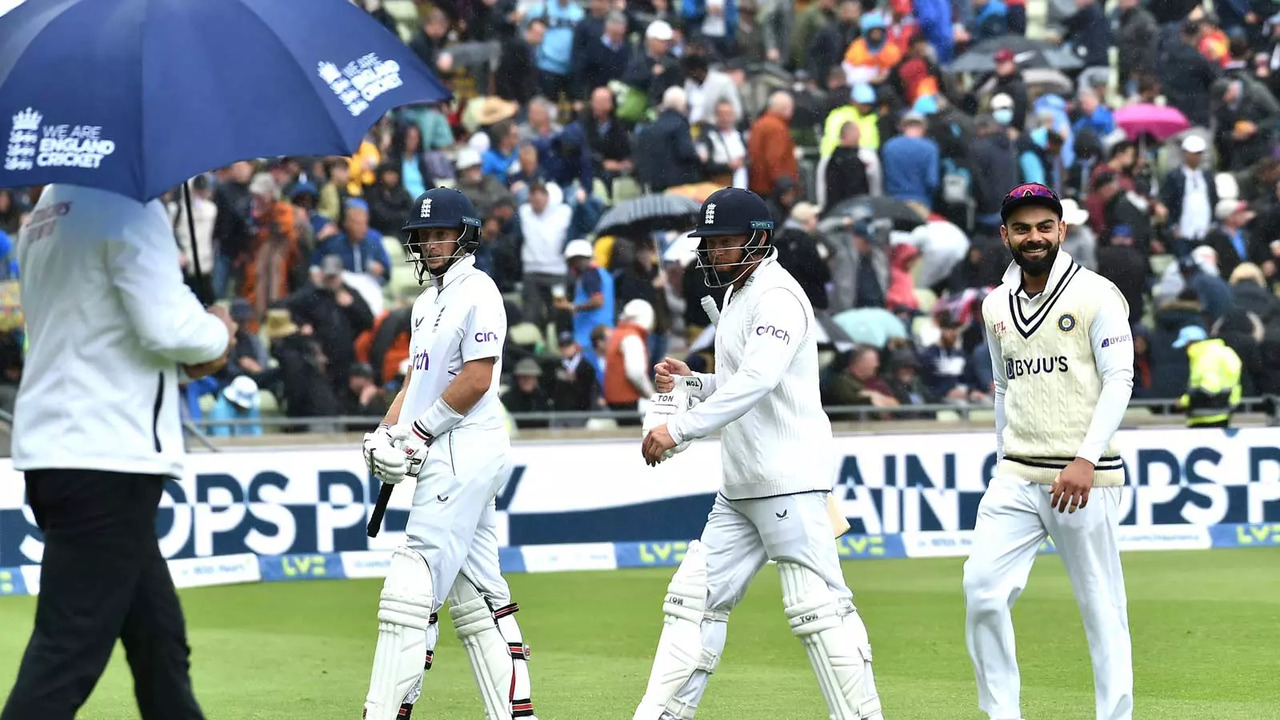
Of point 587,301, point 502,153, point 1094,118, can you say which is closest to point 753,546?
point 587,301

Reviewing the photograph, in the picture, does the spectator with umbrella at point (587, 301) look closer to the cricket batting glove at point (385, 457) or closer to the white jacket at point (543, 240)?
the white jacket at point (543, 240)

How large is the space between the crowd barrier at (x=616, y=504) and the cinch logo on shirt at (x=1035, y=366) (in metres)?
7.67

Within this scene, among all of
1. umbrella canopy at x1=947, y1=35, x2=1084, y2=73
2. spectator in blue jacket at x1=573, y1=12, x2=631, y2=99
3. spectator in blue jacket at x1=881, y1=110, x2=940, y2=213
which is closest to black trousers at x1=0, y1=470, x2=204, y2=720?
spectator in blue jacket at x1=881, y1=110, x2=940, y2=213

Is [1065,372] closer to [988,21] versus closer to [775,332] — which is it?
[775,332]

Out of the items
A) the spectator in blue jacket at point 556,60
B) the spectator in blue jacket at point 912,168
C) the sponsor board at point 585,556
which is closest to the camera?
the sponsor board at point 585,556

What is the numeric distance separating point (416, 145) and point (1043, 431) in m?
12.6

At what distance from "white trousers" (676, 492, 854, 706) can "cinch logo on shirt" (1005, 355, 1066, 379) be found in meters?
0.90

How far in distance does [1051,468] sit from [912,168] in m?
12.6

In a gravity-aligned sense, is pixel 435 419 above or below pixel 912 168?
above

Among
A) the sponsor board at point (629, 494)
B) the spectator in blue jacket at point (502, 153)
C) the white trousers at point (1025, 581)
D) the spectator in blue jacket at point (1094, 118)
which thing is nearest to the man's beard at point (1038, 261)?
the white trousers at point (1025, 581)

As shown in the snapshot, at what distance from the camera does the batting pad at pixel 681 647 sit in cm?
693

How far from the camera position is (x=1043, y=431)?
707cm

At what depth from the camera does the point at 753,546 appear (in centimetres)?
709

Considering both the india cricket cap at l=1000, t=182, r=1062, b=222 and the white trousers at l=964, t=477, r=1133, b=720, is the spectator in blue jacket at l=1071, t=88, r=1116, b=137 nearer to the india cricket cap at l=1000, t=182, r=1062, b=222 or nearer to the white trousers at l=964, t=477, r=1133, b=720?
the india cricket cap at l=1000, t=182, r=1062, b=222
